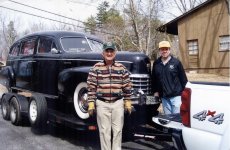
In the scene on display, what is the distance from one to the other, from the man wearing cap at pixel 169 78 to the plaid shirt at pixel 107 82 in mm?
1041

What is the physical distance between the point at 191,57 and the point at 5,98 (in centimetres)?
1647

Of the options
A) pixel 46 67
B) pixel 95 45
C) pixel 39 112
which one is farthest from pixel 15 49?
pixel 39 112

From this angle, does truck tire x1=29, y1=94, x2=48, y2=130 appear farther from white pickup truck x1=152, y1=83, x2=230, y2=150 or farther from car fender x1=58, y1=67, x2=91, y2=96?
white pickup truck x1=152, y1=83, x2=230, y2=150

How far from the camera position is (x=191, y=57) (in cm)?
2358

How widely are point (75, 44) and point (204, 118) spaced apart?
4772 millimetres

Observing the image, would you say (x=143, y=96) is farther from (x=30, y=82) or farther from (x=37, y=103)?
(x=30, y=82)

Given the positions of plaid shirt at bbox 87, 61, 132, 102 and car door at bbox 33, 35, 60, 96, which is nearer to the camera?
plaid shirt at bbox 87, 61, 132, 102

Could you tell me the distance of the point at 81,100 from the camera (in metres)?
6.83

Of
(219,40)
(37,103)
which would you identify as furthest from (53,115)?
(219,40)

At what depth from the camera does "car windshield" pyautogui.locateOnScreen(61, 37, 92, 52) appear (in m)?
7.95

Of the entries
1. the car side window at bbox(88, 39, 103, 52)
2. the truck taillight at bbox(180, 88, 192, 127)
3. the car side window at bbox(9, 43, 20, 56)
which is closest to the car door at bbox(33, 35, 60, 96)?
the car side window at bbox(88, 39, 103, 52)

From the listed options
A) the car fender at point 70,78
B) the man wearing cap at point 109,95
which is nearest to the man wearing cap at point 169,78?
the man wearing cap at point 109,95

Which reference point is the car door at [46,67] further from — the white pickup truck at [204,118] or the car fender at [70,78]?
the white pickup truck at [204,118]

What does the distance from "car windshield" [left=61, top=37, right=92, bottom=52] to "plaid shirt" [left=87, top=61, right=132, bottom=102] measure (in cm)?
260
